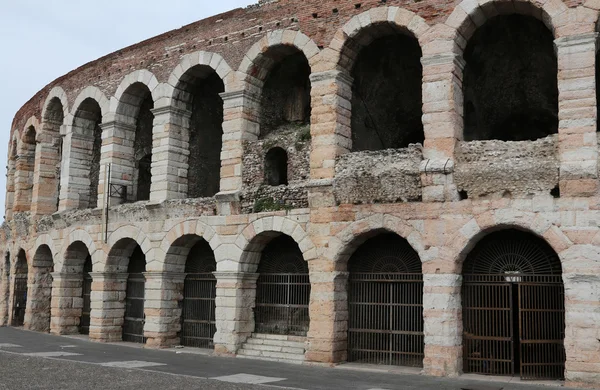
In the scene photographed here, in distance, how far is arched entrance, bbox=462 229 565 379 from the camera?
1193cm

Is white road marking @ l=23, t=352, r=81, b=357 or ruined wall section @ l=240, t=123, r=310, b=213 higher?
ruined wall section @ l=240, t=123, r=310, b=213

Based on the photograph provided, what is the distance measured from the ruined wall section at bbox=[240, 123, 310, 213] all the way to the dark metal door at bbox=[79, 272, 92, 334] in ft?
24.1

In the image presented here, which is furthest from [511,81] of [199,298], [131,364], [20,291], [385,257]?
[20,291]

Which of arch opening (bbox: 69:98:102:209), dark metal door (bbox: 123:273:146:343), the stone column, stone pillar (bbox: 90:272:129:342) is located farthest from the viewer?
arch opening (bbox: 69:98:102:209)

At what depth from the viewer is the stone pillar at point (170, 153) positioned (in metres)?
16.8

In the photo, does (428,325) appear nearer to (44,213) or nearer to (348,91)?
(348,91)

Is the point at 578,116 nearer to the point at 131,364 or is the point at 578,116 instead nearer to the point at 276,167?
the point at 276,167

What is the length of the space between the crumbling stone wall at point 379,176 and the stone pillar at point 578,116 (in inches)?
108

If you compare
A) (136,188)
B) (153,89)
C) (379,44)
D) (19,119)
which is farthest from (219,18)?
(19,119)

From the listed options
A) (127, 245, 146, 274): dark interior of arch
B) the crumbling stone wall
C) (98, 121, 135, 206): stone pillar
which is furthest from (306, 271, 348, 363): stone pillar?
(98, 121, 135, 206): stone pillar

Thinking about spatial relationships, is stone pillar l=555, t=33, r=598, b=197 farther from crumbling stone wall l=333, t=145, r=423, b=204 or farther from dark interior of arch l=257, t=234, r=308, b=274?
dark interior of arch l=257, t=234, r=308, b=274

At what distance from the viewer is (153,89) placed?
57.6ft

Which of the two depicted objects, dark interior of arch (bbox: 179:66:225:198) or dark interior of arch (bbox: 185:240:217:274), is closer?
dark interior of arch (bbox: 185:240:217:274)

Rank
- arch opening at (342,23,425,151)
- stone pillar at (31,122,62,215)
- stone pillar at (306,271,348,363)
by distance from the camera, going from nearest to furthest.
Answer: stone pillar at (306,271,348,363), arch opening at (342,23,425,151), stone pillar at (31,122,62,215)
